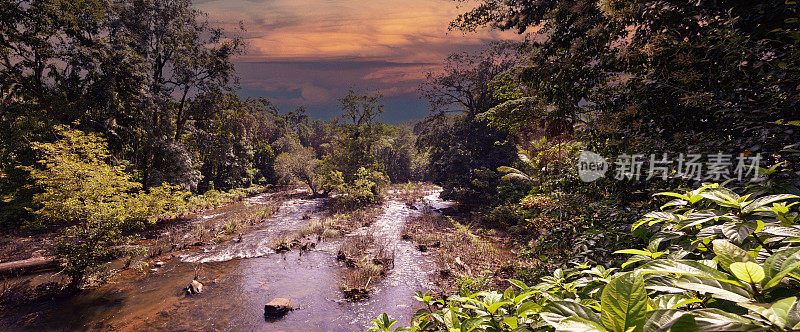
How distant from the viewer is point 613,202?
3.41 meters

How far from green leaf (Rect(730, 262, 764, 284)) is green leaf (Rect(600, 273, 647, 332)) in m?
0.21

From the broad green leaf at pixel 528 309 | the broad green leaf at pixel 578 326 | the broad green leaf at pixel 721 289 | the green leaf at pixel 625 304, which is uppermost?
the broad green leaf at pixel 721 289

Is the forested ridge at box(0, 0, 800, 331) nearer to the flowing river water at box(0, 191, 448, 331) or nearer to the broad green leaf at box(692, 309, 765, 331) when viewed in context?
the broad green leaf at box(692, 309, 765, 331)

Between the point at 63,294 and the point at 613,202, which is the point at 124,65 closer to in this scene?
the point at 63,294

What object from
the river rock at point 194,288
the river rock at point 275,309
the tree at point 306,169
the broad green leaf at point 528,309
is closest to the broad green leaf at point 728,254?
the broad green leaf at point 528,309

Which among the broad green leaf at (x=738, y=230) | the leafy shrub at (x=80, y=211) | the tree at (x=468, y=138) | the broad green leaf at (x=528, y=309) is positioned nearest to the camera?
the broad green leaf at (x=738, y=230)

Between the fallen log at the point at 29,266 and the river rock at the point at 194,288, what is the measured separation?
401cm

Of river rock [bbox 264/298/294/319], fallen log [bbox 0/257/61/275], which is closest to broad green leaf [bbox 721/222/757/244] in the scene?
river rock [bbox 264/298/294/319]

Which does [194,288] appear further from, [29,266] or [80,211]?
[29,266]

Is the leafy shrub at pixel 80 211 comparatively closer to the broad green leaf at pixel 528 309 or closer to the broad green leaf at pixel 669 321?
the broad green leaf at pixel 528 309

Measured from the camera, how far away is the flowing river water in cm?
645

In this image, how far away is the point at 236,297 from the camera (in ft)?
25.3

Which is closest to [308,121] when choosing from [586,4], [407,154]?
[407,154]

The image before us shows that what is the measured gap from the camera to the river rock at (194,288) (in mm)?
7830
